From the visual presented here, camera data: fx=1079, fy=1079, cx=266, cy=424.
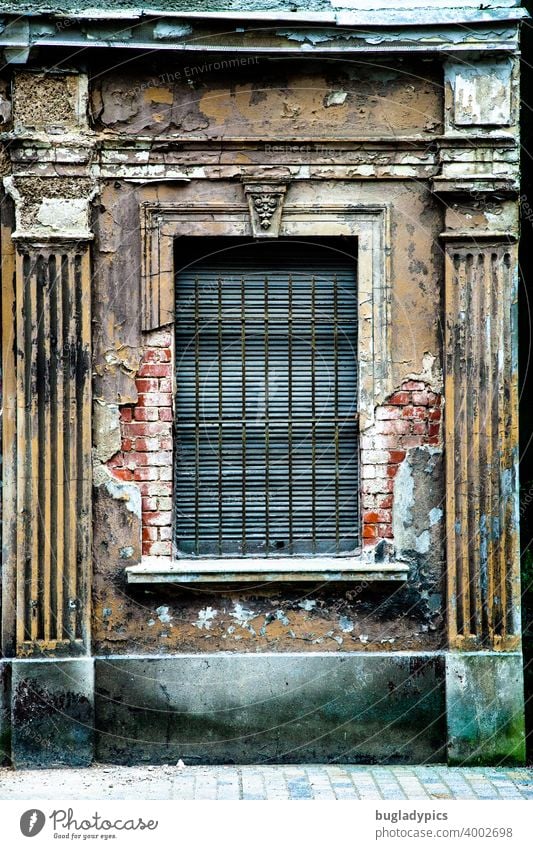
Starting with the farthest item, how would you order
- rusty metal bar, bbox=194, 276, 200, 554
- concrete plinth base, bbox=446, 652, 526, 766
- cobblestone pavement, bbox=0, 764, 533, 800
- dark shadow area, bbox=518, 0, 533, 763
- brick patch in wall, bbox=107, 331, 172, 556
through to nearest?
dark shadow area, bbox=518, 0, 533, 763
rusty metal bar, bbox=194, 276, 200, 554
brick patch in wall, bbox=107, 331, 172, 556
concrete plinth base, bbox=446, 652, 526, 766
cobblestone pavement, bbox=0, 764, 533, 800

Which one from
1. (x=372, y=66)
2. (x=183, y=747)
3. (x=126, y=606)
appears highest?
(x=372, y=66)

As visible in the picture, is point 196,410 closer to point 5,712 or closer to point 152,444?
point 152,444

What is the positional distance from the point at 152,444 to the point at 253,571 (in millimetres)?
1044

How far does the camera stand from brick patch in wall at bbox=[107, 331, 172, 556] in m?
6.96

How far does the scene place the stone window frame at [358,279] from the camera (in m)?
6.91

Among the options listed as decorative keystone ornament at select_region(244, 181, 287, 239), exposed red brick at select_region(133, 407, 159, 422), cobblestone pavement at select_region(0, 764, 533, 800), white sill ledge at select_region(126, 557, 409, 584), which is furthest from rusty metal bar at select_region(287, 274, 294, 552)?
cobblestone pavement at select_region(0, 764, 533, 800)

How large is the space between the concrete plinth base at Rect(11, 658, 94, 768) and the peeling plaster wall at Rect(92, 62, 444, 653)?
0.32 m

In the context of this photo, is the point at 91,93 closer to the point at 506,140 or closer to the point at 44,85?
the point at 44,85

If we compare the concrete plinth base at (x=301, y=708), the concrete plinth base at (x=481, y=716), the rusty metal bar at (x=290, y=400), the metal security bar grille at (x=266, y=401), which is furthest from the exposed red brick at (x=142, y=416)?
the concrete plinth base at (x=481, y=716)

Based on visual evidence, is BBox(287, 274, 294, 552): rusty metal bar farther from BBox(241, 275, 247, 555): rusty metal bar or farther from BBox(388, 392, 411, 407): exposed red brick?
BBox(388, 392, 411, 407): exposed red brick

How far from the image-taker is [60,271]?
22.5ft

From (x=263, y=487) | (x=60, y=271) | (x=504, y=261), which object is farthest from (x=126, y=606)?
(x=504, y=261)

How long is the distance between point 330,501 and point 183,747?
1836 mm

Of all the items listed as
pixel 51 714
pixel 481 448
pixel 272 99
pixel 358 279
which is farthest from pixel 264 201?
pixel 51 714
